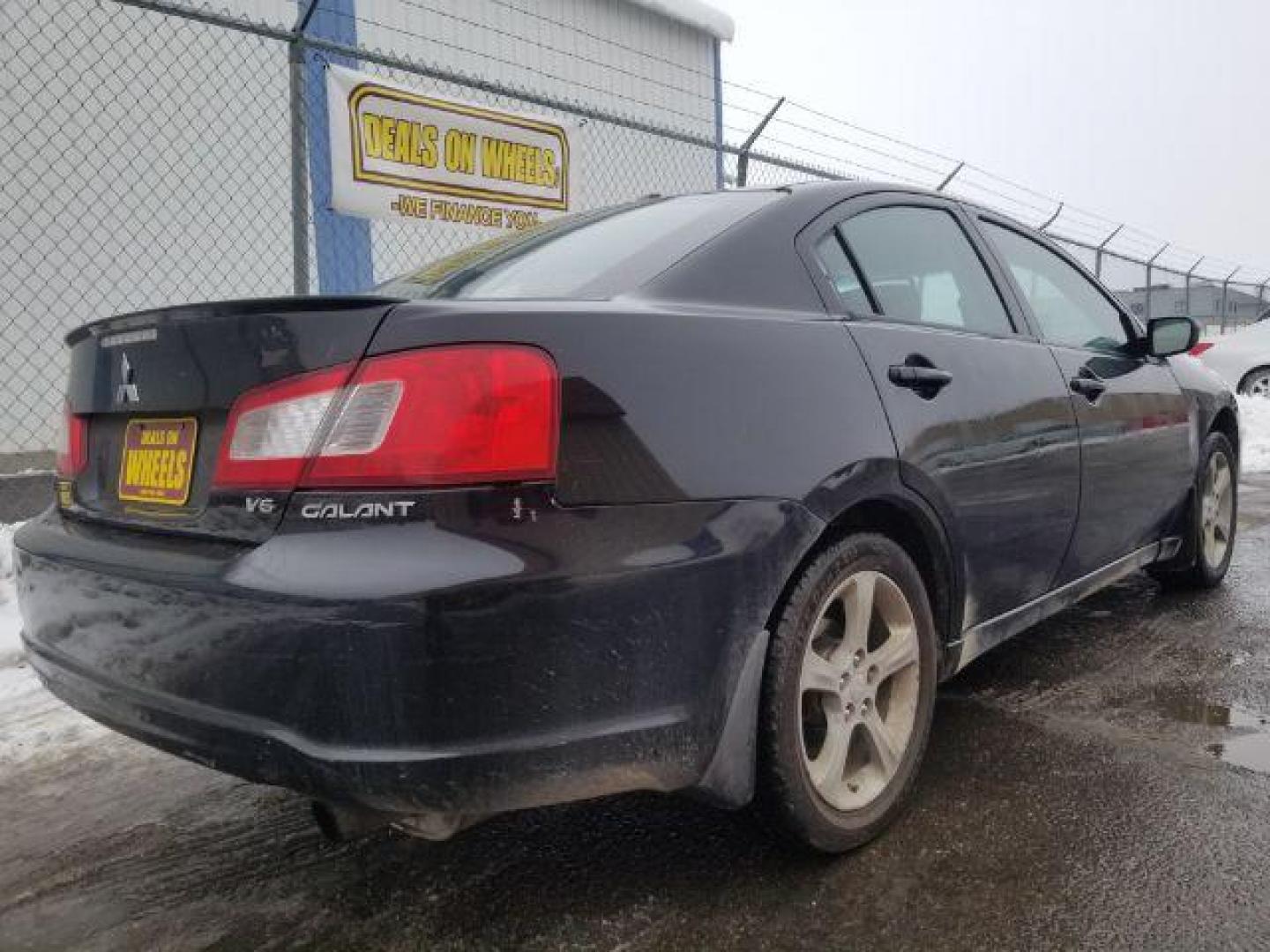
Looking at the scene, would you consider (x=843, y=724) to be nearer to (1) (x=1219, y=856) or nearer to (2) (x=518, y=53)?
(1) (x=1219, y=856)

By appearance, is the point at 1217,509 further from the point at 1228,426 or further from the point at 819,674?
the point at 819,674

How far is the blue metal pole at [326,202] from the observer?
17.5 feet

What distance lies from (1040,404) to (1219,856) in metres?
1.20

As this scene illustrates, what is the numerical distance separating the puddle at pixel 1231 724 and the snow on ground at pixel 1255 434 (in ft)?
19.9

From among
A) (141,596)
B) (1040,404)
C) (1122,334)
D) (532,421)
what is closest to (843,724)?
(532,421)

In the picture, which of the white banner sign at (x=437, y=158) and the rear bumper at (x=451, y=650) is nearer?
the rear bumper at (x=451, y=650)

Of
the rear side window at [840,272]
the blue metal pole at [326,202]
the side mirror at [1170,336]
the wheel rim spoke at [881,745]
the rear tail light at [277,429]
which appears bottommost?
the wheel rim spoke at [881,745]

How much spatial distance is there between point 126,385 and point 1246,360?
13415 millimetres

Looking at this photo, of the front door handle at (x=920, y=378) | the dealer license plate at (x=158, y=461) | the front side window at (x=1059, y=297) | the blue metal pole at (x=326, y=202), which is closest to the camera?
the dealer license plate at (x=158, y=461)

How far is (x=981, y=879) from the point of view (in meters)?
1.92

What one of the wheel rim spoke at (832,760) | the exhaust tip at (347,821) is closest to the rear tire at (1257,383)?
the wheel rim spoke at (832,760)

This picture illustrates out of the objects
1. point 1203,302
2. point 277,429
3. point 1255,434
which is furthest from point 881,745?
point 1203,302

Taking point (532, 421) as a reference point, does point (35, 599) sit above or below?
below

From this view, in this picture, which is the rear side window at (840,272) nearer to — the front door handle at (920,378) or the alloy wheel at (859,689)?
the front door handle at (920,378)
